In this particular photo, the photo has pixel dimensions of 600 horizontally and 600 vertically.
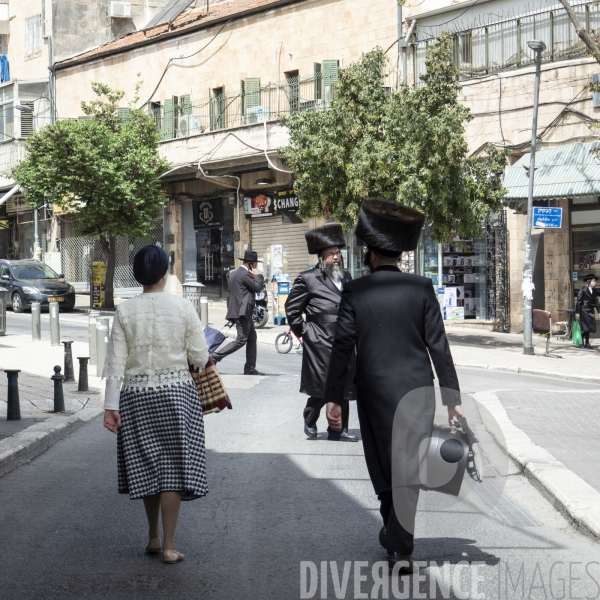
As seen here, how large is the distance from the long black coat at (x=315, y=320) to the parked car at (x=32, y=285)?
23231 mm

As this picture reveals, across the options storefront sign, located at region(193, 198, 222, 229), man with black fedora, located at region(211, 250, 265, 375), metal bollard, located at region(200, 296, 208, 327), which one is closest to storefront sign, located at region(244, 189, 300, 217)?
storefront sign, located at region(193, 198, 222, 229)

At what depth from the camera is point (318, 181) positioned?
23406 millimetres

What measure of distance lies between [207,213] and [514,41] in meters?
13.5

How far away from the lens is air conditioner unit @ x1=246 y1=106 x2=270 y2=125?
30797 millimetres

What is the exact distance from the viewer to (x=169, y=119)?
35.1 m

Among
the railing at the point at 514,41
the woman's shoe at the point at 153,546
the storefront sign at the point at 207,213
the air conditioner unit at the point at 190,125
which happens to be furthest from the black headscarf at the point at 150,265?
the storefront sign at the point at 207,213

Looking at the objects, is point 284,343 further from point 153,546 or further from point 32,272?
point 32,272

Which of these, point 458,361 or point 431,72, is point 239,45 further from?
point 458,361

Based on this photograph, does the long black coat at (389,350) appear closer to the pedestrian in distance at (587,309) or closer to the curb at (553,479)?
the curb at (553,479)

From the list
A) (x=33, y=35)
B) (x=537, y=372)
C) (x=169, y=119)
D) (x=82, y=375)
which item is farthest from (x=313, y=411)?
(x=33, y=35)

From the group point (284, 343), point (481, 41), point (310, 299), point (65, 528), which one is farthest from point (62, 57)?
point (65, 528)

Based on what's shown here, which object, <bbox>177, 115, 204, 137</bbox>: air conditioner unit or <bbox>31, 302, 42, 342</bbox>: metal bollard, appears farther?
<bbox>177, 115, 204, 137</bbox>: air conditioner unit

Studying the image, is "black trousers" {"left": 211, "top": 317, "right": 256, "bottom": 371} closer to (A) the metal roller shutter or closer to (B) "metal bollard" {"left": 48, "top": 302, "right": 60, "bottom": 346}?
(B) "metal bollard" {"left": 48, "top": 302, "right": 60, "bottom": 346}

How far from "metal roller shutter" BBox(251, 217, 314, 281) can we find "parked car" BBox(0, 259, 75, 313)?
6.22m
